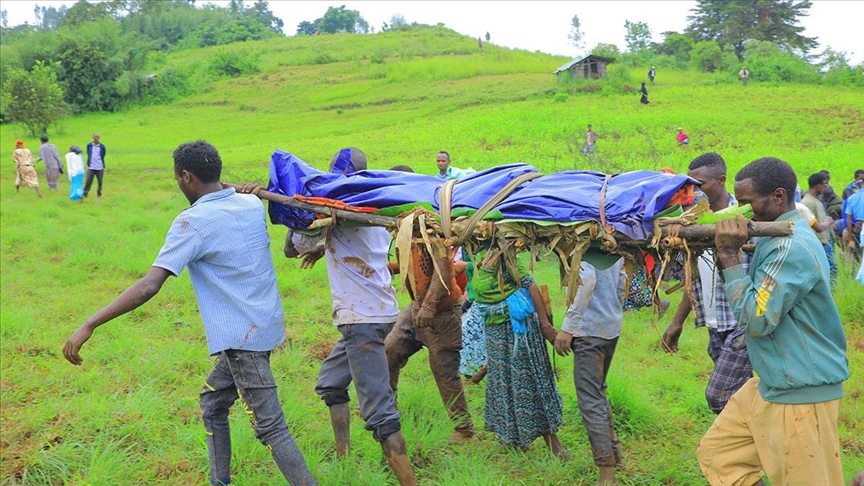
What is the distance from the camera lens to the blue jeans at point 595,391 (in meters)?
4.11

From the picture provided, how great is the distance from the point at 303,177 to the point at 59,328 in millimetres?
4055

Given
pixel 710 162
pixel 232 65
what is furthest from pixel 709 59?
pixel 710 162

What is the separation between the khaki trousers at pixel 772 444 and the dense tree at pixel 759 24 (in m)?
49.4

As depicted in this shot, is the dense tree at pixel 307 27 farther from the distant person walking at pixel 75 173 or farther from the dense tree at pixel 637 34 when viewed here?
the distant person walking at pixel 75 173

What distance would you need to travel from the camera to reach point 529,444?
4.52m

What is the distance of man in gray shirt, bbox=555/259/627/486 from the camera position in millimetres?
4102

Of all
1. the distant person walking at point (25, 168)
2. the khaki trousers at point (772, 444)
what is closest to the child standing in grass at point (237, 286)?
the khaki trousers at point (772, 444)

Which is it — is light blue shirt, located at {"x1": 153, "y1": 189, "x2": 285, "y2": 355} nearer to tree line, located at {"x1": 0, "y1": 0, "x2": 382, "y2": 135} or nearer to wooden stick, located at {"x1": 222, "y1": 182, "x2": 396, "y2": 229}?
wooden stick, located at {"x1": 222, "y1": 182, "x2": 396, "y2": 229}

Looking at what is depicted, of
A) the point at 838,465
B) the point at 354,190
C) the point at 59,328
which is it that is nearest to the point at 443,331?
the point at 354,190

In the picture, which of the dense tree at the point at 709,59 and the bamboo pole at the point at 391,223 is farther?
the dense tree at the point at 709,59

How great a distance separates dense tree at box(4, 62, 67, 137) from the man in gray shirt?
22.9m

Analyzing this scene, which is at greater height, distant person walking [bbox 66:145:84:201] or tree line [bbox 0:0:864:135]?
tree line [bbox 0:0:864:135]

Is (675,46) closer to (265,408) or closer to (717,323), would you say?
(717,323)

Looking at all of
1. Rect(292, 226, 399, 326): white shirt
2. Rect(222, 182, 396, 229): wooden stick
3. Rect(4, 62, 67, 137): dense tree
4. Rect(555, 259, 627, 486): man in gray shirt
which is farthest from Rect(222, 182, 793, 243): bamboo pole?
Rect(4, 62, 67, 137): dense tree
